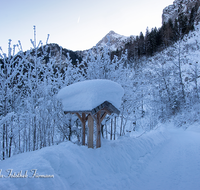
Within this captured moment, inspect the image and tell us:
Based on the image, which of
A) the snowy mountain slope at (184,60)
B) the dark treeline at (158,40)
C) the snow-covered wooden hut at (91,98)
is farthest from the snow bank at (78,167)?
the dark treeline at (158,40)

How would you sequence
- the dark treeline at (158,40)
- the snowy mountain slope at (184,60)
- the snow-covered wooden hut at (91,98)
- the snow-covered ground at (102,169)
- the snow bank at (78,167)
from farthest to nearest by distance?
the dark treeline at (158,40)
the snowy mountain slope at (184,60)
the snow-covered wooden hut at (91,98)
the snow-covered ground at (102,169)
the snow bank at (78,167)

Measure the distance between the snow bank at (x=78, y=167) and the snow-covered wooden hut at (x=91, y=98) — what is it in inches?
28.2

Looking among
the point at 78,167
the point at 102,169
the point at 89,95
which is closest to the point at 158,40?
the point at 89,95

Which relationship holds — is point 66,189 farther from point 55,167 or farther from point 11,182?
point 11,182

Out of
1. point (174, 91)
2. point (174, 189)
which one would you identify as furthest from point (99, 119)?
point (174, 91)

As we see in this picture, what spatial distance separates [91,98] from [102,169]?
2.35m

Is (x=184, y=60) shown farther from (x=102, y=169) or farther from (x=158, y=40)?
(x=102, y=169)

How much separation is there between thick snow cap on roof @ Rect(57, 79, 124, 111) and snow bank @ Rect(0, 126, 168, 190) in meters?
1.49

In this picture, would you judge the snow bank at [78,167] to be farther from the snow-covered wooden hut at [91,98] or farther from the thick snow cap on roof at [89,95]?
the thick snow cap on roof at [89,95]

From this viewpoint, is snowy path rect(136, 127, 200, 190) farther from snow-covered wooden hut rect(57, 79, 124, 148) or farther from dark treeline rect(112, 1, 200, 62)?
dark treeline rect(112, 1, 200, 62)

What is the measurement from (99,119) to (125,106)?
357 cm

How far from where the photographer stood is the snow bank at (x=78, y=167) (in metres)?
2.80

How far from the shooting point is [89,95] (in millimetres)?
4625

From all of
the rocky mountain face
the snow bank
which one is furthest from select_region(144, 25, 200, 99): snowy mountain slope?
the snow bank
